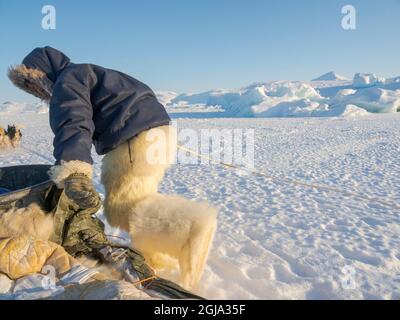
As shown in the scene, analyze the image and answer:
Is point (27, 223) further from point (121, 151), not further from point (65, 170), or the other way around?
point (121, 151)

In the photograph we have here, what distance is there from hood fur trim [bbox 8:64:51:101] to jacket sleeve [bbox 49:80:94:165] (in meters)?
0.22

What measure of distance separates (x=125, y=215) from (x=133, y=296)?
0.70m

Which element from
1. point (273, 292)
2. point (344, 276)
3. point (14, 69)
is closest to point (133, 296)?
point (273, 292)

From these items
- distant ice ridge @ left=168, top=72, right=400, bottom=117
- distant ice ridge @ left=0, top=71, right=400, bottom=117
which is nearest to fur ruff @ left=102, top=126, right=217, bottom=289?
distant ice ridge @ left=0, top=71, right=400, bottom=117

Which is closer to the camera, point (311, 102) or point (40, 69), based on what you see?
point (40, 69)

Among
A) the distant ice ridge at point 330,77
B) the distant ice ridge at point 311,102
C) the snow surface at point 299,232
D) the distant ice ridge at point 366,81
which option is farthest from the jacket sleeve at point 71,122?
the distant ice ridge at point 330,77

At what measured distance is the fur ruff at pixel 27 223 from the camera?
1.67 m

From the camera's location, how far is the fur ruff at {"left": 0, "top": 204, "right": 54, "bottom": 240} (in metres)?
1.67

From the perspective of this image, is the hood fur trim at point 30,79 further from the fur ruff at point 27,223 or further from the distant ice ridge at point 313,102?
the distant ice ridge at point 313,102

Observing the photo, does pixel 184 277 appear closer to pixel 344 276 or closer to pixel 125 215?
pixel 125 215

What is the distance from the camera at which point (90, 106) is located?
181 centimetres

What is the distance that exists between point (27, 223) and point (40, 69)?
0.78 m

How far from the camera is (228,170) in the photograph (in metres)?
5.42

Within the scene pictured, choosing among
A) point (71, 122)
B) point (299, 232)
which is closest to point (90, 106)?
point (71, 122)
